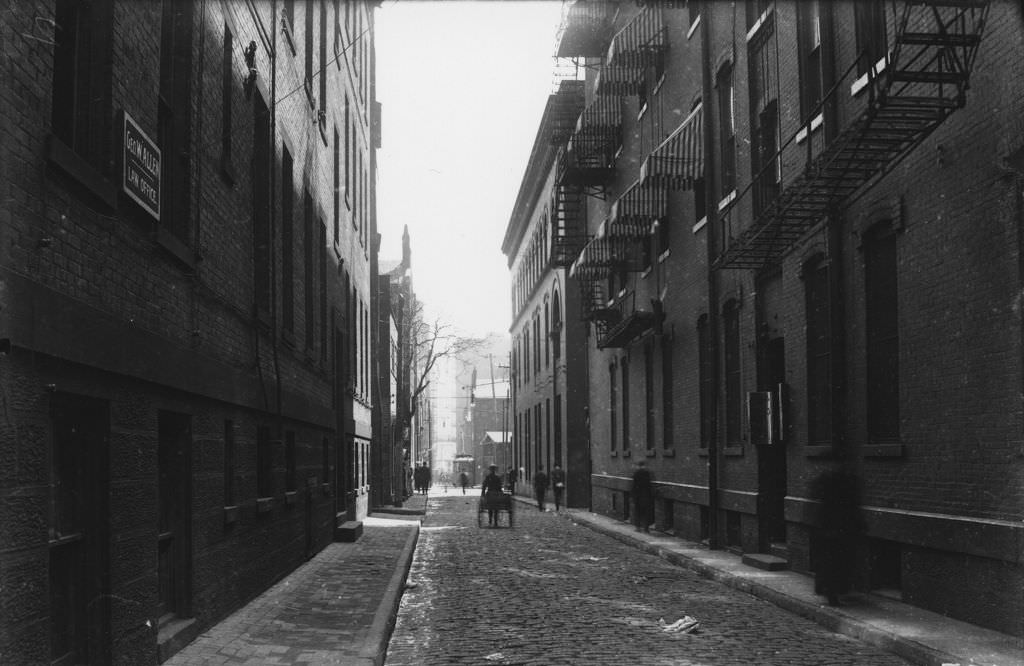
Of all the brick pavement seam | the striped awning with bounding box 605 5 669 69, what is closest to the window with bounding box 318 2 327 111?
the striped awning with bounding box 605 5 669 69

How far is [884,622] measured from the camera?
9.44m

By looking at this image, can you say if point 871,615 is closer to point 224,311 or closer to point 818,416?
point 818,416

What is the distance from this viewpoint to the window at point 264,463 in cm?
1221

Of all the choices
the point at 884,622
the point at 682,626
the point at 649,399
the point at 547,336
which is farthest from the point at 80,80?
the point at 547,336

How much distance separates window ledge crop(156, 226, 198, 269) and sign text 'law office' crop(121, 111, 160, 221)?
16cm

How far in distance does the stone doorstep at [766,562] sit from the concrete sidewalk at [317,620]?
488cm

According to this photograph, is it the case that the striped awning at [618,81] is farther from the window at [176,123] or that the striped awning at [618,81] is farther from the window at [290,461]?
the window at [176,123]

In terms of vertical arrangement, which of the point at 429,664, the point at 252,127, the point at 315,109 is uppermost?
the point at 315,109

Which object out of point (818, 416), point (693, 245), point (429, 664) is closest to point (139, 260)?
point (429, 664)

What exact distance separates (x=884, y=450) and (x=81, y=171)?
8706 millimetres

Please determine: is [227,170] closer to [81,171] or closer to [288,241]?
[81,171]

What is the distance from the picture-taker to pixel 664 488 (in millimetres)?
21672

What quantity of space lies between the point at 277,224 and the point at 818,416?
739cm

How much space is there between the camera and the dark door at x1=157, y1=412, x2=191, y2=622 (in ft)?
27.0
